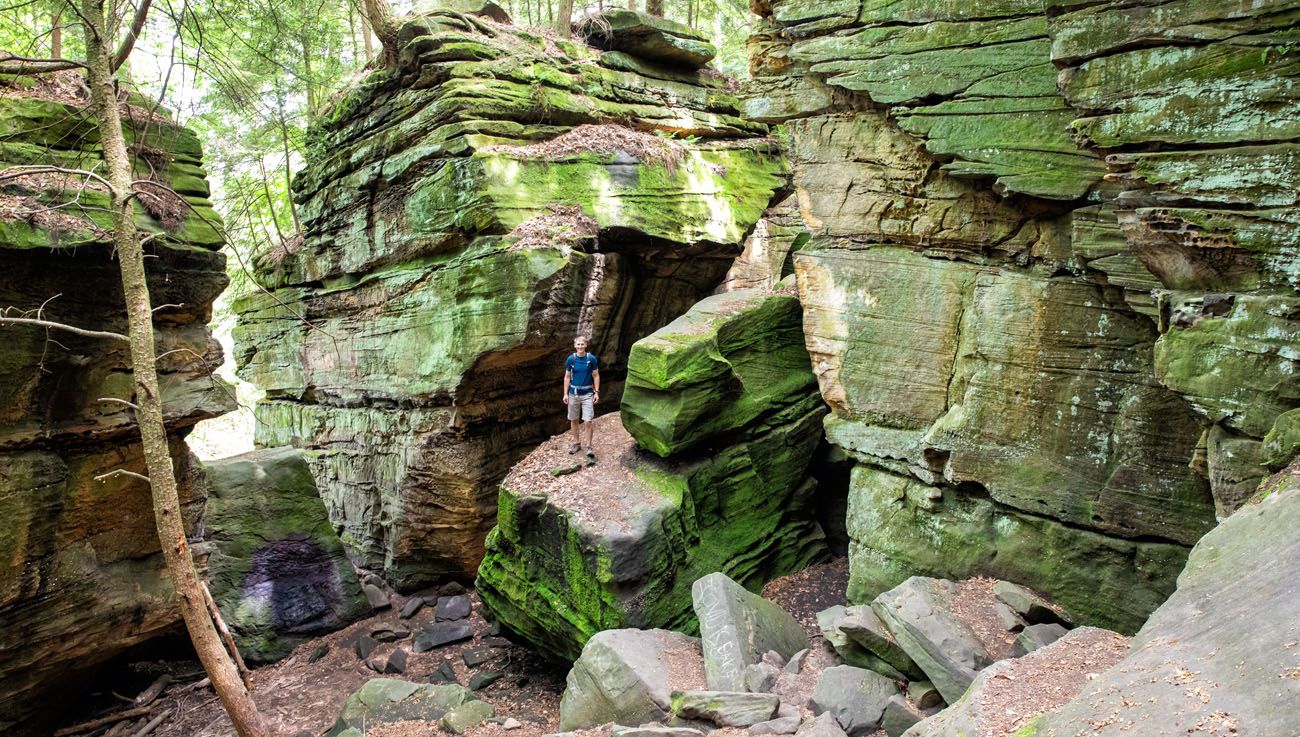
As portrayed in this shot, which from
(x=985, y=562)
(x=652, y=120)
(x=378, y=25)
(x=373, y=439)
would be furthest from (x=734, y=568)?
(x=378, y=25)

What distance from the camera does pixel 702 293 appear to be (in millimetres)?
13391

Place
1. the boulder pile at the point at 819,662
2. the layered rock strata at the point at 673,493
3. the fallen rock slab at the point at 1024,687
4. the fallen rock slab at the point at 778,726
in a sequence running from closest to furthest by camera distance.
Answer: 1. the fallen rock slab at the point at 1024,687
2. the fallen rock slab at the point at 778,726
3. the boulder pile at the point at 819,662
4. the layered rock strata at the point at 673,493

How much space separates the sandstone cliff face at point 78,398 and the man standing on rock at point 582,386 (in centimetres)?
437

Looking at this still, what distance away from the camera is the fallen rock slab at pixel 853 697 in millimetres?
5456

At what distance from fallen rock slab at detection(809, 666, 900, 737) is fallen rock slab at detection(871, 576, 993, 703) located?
40 centimetres

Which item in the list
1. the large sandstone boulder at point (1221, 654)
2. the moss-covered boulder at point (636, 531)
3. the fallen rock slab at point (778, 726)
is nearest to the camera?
the large sandstone boulder at point (1221, 654)

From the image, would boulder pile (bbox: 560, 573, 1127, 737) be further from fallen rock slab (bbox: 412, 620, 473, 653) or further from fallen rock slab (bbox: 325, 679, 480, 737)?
fallen rock slab (bbox: 412, 620, 473, 653)

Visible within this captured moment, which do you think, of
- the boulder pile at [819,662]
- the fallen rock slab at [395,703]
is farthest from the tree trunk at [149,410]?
the boulder pile at [819,662]

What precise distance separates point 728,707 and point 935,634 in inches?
74.3

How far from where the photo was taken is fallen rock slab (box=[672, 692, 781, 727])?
217 inches

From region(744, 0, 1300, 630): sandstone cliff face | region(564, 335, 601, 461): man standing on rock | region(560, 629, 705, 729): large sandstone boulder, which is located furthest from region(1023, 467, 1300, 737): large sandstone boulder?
region(564, 335, 601, 461): man standing on rock

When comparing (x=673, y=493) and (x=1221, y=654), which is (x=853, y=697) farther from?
(x=673, y=493)

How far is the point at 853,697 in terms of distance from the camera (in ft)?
18.5

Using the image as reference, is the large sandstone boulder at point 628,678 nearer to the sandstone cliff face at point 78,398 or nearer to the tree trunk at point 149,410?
the tree trunk at point 149,410
